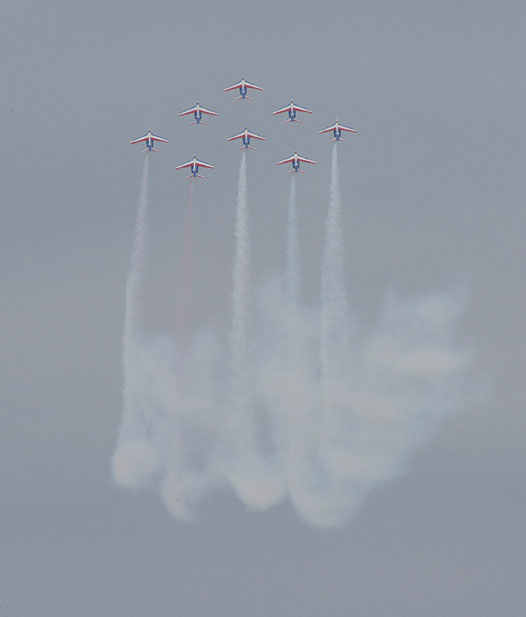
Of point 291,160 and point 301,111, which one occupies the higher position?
point 301,111

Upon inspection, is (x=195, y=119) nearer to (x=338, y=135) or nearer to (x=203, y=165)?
(x=203, y=165)

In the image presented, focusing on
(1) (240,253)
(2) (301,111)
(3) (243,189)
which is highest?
(2) (301,111)

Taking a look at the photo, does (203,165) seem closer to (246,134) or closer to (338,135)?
(246,134)

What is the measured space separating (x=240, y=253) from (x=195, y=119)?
12.7m

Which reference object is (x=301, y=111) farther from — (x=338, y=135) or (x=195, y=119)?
(x=195, y=119)

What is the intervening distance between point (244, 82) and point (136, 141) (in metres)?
9.40

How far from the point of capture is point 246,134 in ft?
235

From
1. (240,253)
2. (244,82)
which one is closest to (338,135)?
(244,82)

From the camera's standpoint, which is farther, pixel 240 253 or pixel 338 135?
pixel 338 135

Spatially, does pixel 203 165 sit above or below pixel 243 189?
above

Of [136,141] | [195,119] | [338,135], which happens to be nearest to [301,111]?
[338,135]

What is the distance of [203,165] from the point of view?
233 ft

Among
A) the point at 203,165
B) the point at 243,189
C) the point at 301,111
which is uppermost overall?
the point at 301,111

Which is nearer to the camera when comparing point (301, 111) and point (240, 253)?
point (240, 253)
